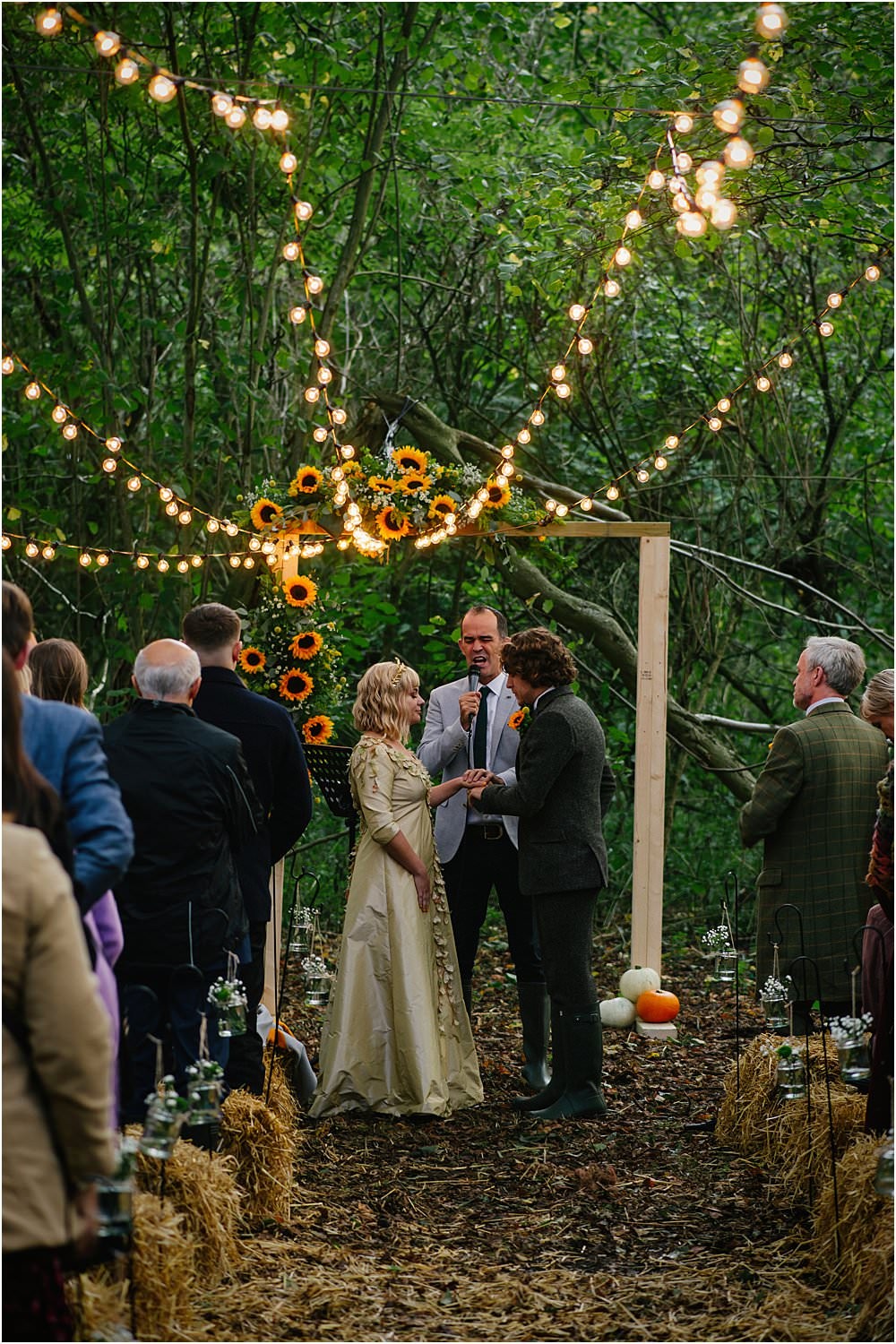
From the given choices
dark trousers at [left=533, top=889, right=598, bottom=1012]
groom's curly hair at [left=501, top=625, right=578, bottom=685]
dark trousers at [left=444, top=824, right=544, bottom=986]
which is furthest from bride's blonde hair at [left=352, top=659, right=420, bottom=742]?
dark trousers at [left=533, top=889, right=598, bottom=1012]

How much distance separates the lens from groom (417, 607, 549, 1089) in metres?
5.87

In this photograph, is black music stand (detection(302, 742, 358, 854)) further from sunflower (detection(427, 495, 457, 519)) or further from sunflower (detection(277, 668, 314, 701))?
sunflower (detection(427, 495, 457, 519))

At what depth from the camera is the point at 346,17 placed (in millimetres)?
8742

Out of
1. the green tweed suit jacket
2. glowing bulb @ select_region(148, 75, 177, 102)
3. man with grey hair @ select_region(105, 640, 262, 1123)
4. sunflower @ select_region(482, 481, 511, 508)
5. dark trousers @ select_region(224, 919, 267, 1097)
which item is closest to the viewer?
glowing bulb @ select_region(148, 75, 177, 102)

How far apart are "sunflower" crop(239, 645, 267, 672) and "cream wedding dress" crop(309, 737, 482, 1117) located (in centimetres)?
67

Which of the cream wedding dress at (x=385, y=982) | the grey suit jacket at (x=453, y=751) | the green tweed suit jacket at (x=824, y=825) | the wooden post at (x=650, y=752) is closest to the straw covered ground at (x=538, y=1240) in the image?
the cream wedding dress at (x=385, y=982)

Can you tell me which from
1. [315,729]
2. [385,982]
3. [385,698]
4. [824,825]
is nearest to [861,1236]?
[824,825]

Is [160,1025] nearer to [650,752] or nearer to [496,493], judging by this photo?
[650,752]

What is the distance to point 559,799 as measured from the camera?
536 centimetres

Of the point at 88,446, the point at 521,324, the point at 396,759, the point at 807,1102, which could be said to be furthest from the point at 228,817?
the point at 521,324

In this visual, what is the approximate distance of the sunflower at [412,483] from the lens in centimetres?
657

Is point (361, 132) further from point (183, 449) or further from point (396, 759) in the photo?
point (396, 759)

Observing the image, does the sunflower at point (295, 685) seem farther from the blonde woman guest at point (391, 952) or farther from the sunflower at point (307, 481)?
the sunflower at point (307, 481)

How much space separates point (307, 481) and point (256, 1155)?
3.16 metres
